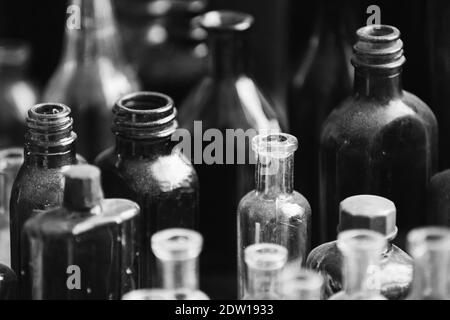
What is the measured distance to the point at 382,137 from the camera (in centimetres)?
87

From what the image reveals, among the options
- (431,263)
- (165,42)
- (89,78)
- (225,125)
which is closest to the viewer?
(431,263)

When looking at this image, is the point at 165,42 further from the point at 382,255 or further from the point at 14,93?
the point at 382,255

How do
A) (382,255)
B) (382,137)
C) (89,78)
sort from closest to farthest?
(382,255)
(382,137)
(89,78)

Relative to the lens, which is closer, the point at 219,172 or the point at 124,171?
the point at 124,171

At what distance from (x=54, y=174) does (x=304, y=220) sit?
184 millimetres

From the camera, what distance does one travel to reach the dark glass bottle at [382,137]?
870 mm

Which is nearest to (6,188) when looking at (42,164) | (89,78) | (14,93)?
(42,164)

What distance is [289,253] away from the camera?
820mm

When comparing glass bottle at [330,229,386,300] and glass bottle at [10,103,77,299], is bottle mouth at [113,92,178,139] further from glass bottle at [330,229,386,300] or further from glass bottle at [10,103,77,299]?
glass bottle at [330,229,386,300]

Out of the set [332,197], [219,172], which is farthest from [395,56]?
[219,172]

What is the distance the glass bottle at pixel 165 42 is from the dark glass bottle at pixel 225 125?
0.28 metres

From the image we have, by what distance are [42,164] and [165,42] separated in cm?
56
